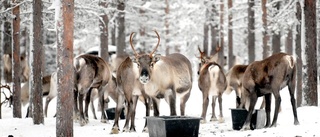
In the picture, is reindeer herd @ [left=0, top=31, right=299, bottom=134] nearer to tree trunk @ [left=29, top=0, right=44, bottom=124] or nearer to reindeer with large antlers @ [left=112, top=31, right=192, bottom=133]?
reindeer with large antlers @ [left=112, top=31, right=192, bottom=133]

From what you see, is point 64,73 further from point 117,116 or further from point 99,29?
point 99,29

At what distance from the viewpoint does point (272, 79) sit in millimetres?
10883

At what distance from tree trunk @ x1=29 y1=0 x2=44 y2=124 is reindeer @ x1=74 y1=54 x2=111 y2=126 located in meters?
0.96

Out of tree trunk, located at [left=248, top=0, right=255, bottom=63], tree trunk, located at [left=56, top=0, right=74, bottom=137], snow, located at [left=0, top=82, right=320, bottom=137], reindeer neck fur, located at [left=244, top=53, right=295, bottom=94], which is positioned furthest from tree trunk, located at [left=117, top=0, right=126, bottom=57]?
tree trunk, located at [left=56, top=0, right=74, bottom=137]

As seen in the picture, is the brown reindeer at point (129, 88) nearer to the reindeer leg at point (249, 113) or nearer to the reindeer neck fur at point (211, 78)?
the reindeer leg at point (249, 113)

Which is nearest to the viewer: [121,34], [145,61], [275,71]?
[145,61]

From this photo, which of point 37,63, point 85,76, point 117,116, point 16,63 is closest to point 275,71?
point 117,116

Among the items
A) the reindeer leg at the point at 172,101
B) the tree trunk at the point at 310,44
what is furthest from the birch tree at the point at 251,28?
the reindeer leg at the point at 172,101

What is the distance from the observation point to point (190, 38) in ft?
133

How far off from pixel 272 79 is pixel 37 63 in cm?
567

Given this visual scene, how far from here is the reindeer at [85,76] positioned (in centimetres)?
1324

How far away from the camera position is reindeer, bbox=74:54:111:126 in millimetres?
13242

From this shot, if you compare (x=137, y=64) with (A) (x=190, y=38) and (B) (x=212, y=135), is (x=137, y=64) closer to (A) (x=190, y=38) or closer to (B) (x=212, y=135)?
(B) (x=212, y=135)

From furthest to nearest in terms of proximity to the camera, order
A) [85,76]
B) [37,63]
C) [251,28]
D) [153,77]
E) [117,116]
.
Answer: [251,28], [85,76], [37,63], [117,116], [153,77]
